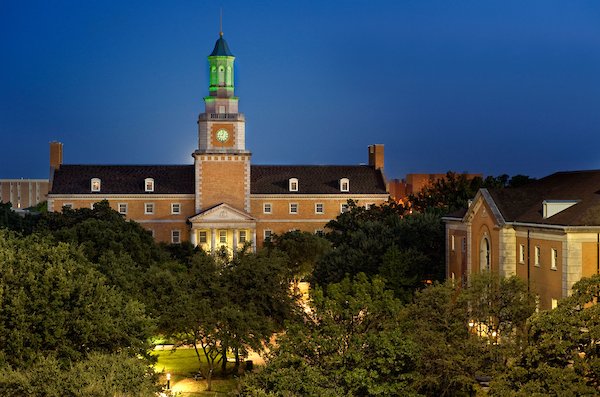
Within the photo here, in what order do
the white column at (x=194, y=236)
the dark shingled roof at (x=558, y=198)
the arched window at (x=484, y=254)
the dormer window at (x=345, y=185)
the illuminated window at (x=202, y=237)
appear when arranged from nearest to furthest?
the dark shingled roof at (x=558, y=198)
the arched window at (x=484, y=254)
the white column at (x=194, y=236)
the illuminated window at (x=202, y=237)
the dormer window at (x=345, y=185)

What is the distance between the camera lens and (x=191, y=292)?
1825 inches

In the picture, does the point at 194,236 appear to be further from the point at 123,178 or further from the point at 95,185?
the point at 95,185

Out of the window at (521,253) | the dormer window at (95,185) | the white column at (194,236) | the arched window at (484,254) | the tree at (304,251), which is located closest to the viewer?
the window at (521,253)

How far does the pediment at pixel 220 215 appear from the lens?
322 feet

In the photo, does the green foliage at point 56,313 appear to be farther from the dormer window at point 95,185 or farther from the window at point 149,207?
the dormer window at point 95,185

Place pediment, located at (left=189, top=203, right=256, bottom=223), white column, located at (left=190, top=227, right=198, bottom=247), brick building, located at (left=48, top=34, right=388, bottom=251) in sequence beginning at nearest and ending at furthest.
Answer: pediment, located at (left=189, top=203, right=256, bottom=223)
white column, located at (left=190, top=227, right=198, bottom=247)
brick building, located at (left=48, top=34, right=388, bottom=251)

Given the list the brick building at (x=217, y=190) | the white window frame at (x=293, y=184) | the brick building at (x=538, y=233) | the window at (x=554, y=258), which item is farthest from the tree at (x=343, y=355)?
the white window frame at (x=293, y=184)

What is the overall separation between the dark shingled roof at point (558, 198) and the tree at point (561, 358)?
15.0 meters

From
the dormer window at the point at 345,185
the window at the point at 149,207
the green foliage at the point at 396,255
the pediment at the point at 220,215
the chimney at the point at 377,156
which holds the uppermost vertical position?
the chimney at the point at 377,156

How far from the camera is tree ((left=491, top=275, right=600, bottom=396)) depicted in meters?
26.6

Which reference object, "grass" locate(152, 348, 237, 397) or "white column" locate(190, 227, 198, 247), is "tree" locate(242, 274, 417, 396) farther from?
"white column" locate(190, 227, 198, 247)

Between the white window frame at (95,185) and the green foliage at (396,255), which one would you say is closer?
the green foliage at (396,255)

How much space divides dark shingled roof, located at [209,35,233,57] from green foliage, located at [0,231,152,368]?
6993 cm

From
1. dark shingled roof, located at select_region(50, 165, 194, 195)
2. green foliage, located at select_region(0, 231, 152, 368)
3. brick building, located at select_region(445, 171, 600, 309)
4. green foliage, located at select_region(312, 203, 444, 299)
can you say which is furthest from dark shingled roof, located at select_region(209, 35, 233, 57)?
green foliage, located at select_region(0, 231, 152, 368)
